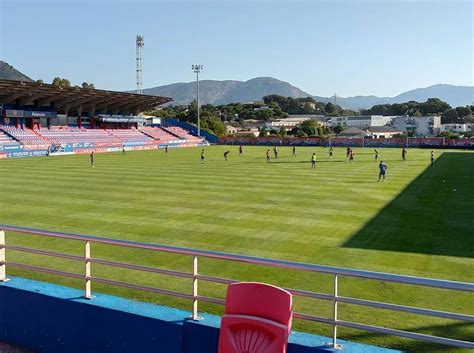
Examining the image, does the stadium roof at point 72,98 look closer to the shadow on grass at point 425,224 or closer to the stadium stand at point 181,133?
the stadium stand at point 181,133

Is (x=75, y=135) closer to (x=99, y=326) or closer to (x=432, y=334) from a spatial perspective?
(x=432, y=334)

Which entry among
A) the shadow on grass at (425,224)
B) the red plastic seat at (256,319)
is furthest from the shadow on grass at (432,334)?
the shadow on grass at (425,224)

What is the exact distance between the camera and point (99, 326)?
557 cm

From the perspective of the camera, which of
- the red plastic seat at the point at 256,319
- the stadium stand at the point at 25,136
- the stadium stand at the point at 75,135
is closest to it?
the red plastic seat at the point at 256,319

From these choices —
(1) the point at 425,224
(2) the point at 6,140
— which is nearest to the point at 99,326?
(1) the point at 425,224

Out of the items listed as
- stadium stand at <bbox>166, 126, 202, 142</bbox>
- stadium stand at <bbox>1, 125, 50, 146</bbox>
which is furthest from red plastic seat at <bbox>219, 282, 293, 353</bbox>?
stadium stand at <bbox>166, 126, 202, 142</bbox>

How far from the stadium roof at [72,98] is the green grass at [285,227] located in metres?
36.6

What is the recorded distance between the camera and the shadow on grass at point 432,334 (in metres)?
7.45

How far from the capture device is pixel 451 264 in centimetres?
1209

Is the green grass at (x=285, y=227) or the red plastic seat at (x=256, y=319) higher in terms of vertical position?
the red plastic seat at (x=256, y=319)

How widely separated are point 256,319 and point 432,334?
508cm

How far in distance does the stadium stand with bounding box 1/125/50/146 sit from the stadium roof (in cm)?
459

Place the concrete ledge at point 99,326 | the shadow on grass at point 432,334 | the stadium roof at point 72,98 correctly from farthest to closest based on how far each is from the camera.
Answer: the stadium roof at point 72,98 → the shadow on grass at point 432,334 → the concrete ledge at point 99,326

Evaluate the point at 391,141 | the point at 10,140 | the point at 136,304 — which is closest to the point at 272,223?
the point at 136,304
